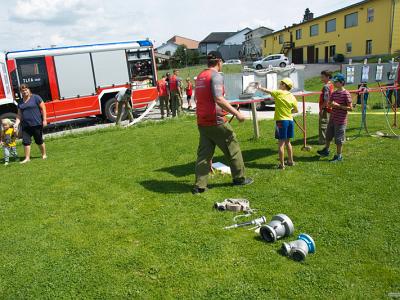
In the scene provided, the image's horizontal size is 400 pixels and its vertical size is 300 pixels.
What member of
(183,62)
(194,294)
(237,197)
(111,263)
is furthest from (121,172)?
(183,62)

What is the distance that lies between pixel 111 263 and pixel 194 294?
1052 mm

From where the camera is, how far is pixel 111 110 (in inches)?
590

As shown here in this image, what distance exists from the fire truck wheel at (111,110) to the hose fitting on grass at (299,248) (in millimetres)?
12170

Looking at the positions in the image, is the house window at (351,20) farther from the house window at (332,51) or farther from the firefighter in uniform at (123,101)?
the firefighter in uniform at (123,101)

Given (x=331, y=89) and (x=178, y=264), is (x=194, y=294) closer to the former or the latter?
(x=178, y=264)

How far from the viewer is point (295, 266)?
361cm

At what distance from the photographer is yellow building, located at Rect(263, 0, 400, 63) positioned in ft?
110

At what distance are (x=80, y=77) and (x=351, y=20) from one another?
3447 centimetres

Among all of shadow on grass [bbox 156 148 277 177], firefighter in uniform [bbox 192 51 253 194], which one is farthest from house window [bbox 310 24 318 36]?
firefighter in uniform [bbox 192 51 253 194]

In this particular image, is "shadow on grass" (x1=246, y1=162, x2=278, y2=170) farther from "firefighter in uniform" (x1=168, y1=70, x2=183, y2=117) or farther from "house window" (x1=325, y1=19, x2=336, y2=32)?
"house window" (x1=325, y1=19, x2=336, y2=32)

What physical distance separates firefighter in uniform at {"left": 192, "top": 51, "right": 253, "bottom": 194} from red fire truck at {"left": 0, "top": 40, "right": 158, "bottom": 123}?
9.33 meters

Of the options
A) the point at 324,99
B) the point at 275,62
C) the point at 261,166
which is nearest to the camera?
the point at 261,166

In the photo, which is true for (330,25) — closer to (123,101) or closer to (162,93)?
(162,93)

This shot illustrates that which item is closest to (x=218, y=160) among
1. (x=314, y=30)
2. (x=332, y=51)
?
(x=332, y=51)
